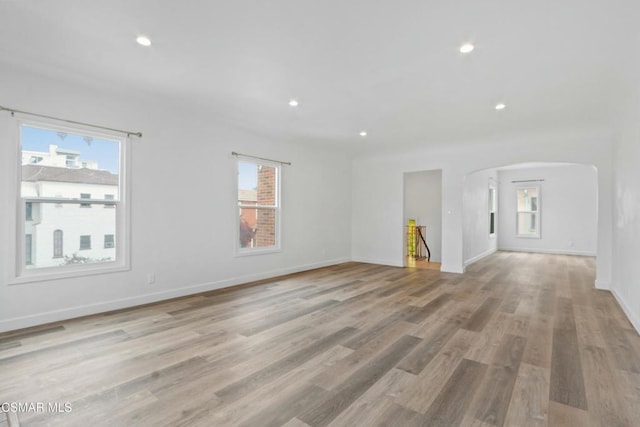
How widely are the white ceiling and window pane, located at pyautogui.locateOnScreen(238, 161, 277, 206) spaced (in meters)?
1.25

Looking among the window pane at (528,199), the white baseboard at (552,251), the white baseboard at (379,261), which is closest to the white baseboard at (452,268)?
the white baseboard at (379,261)

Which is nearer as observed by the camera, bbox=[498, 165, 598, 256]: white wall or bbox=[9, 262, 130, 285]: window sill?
bbox=[9, 262, 130, 285]: window sill

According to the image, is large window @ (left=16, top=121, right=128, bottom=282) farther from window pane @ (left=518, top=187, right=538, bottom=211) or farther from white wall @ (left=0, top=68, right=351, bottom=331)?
window pane @ (left=518, top=187, right=538, bottom=211)

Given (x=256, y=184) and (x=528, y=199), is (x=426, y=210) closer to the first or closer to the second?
(x=528, y=199)

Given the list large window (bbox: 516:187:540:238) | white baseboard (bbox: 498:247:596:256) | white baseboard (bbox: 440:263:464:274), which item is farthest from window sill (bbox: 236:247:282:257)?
large window (bbox: 516:187:540:238)

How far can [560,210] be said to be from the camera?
30.0 ft

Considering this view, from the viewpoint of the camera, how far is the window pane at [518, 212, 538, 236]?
966 cm

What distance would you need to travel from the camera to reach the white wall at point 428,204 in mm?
8258

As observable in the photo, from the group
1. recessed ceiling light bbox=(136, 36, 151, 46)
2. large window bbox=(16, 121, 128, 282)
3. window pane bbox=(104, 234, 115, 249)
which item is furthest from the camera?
window pane bbox=(104, 234, 115, 249)

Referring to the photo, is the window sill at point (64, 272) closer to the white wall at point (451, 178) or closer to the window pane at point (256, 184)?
the window pane at point (256, 184)

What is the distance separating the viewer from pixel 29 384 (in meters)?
2.08

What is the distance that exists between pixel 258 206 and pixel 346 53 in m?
3.29

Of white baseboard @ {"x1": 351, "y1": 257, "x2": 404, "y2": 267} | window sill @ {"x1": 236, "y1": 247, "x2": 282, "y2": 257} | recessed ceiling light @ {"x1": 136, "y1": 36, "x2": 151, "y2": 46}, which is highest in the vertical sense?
recessed ceiling light @ {"x1": 136, "y1": 36, "x2": 151, "y2": 46}

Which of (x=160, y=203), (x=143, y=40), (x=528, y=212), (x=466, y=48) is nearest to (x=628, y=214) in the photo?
(x=466, y=48)
